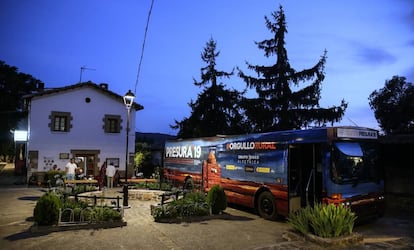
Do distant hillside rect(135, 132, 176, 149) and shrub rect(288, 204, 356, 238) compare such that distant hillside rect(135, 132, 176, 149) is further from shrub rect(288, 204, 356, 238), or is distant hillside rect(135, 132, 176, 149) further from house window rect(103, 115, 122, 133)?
shrub rect(288, 204, 356, 238)

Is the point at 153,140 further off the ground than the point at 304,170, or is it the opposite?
the point at 153,140

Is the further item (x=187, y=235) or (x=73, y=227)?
(x=73, y=227)

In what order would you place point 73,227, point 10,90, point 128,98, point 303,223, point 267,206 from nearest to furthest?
point 303,223 < point 73,227 < point 267,206 < point 128,98 < point 10,90

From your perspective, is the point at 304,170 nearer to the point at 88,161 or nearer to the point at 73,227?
the point at 73,227

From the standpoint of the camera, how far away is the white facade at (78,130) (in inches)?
925

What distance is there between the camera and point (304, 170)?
11422 mm

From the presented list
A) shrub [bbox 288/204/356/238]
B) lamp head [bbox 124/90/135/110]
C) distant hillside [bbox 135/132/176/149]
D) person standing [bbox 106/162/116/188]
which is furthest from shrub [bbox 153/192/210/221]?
distant hillside [bbox 135/132/176/149]

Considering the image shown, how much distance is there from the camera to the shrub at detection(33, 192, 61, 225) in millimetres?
9117

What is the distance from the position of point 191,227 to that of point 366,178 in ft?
17.8

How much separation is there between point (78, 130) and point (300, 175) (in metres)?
18.0

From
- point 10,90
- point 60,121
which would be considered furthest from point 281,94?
point 10,90

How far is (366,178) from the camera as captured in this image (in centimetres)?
1062

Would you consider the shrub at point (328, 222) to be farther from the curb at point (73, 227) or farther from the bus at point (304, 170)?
the curb at point (73, 227)

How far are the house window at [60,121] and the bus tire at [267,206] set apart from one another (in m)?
16.8
